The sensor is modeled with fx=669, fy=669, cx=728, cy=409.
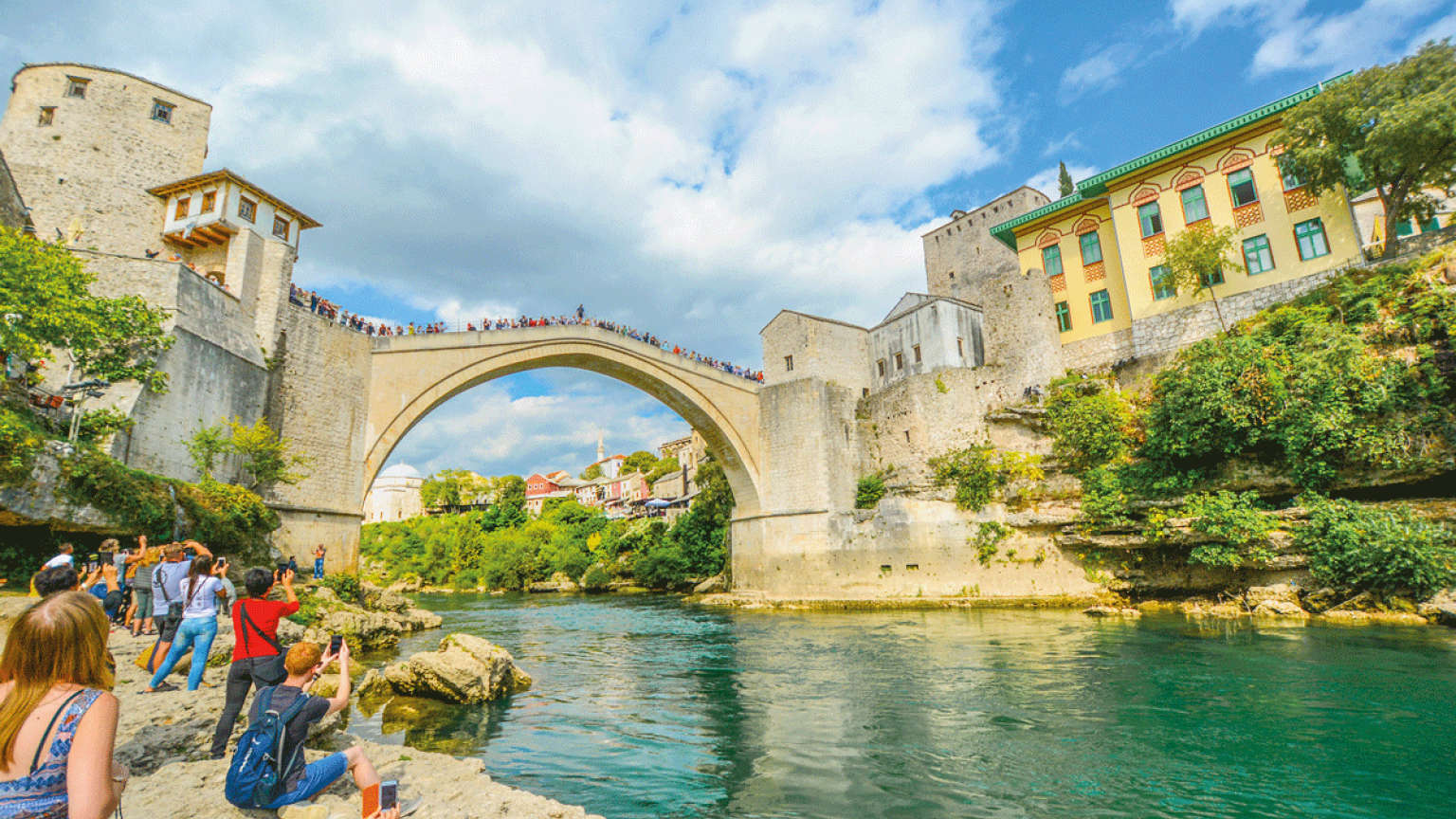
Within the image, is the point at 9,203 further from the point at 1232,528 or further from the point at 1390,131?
the point at 1390,131

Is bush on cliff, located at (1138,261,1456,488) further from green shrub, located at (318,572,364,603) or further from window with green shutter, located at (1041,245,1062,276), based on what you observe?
green shrub, located at (318,572,364,603)

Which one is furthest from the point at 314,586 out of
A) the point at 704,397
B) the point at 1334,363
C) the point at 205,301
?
the point at 1334,363

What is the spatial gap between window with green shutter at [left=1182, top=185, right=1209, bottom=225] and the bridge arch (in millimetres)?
14584

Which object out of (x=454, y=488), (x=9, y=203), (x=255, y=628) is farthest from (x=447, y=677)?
(x=454, y=488)

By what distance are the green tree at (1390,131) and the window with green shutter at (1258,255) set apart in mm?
1749

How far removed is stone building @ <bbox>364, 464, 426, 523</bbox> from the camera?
237 feet

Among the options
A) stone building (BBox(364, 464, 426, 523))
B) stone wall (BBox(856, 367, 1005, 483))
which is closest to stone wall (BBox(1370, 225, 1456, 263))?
stone wall (BBox(856, 367, 1005, 483))

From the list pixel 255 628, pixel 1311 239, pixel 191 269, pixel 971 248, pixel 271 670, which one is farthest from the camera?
pixel 971 248

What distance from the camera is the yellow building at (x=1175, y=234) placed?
1719 centimetres

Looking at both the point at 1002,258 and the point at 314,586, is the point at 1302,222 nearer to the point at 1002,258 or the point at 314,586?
the point at 1002,258

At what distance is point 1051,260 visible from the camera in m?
23.0

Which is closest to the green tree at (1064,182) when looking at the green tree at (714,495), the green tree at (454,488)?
the green tree at (714,495)

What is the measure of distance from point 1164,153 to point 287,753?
23625 millimetres

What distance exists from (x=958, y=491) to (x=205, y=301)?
19.3 metres
